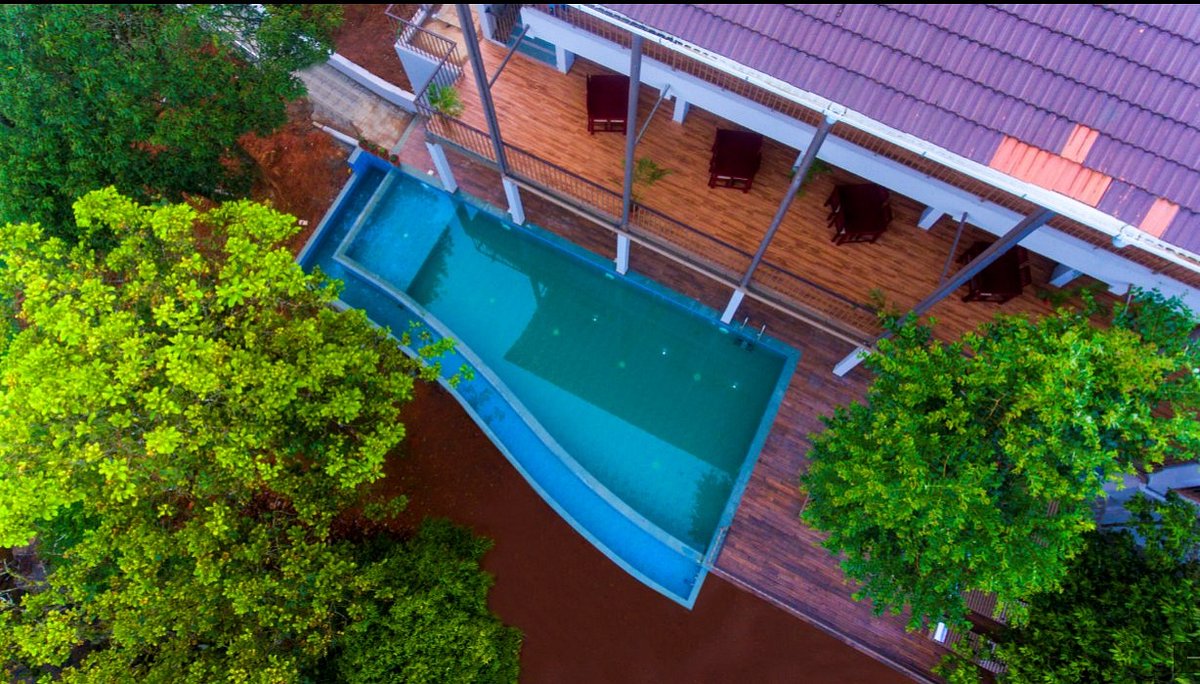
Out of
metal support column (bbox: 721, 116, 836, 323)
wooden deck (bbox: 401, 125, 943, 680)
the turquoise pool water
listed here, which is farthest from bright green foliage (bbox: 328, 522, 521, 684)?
metal support column (bbox: 721, 116, 836, 323)

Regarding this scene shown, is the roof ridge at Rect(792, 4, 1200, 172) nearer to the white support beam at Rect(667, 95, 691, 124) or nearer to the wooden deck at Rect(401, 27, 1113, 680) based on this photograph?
the white support beam at Rect(667, 95, 691, 124)

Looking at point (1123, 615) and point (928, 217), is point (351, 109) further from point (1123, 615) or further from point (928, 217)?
point (1123, 615)

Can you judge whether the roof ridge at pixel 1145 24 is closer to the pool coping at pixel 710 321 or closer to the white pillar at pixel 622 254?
the white pillar at pixel 622 254

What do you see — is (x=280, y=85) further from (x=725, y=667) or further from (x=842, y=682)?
(x=842, y=682)

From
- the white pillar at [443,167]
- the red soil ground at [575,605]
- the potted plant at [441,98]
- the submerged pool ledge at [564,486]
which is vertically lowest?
the red soil ground at [575,605]

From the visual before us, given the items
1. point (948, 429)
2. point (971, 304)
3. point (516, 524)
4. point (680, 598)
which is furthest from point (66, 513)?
point (971, 304)

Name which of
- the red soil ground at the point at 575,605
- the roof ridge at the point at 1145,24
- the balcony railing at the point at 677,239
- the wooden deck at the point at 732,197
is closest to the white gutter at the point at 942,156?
the roof ridge at the point at 1145,24

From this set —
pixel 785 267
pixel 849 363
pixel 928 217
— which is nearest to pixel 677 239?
pixel 785 267
